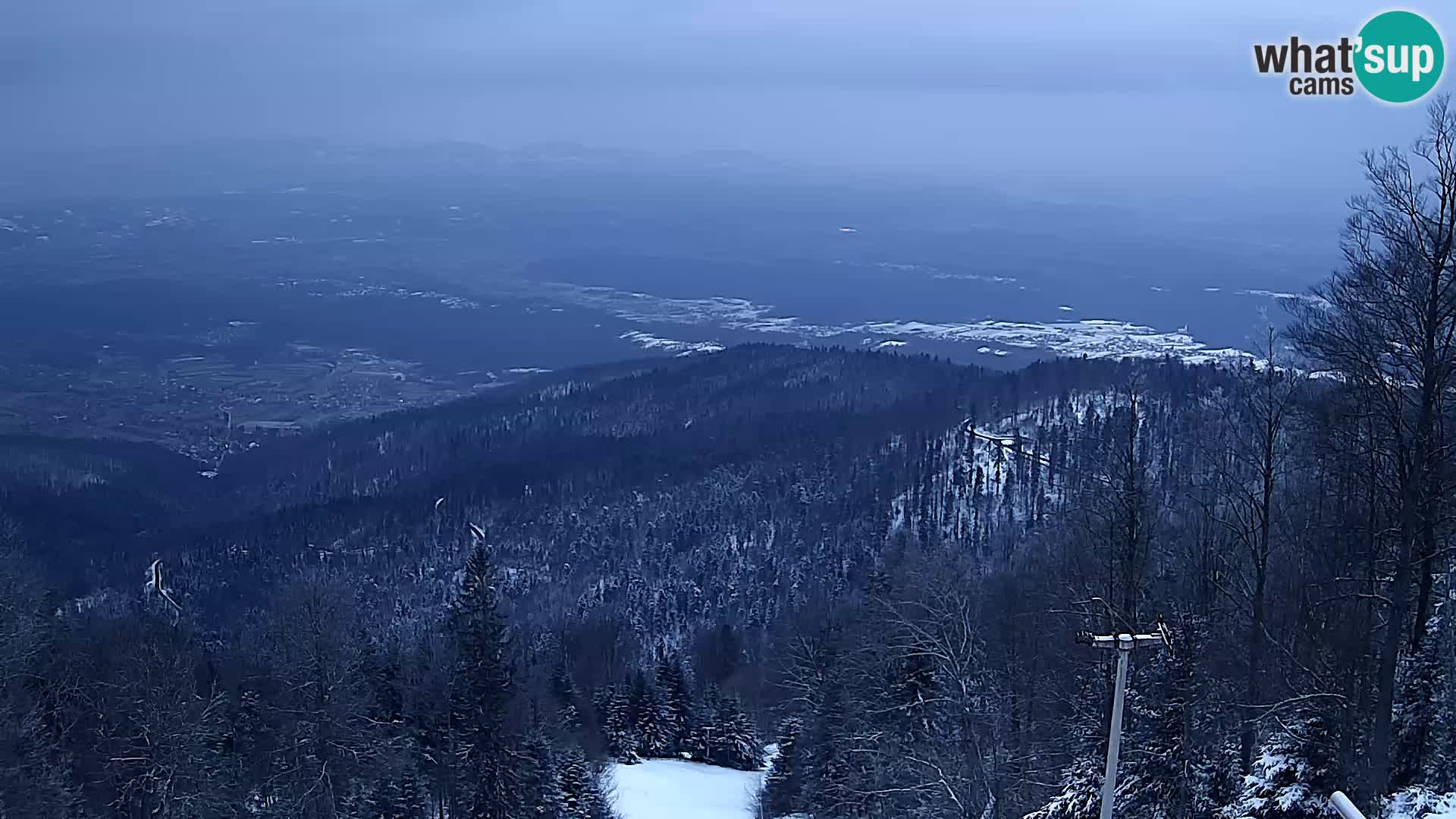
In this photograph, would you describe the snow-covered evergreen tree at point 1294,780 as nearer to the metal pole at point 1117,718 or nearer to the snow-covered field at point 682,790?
the metal pole at point 1117,718

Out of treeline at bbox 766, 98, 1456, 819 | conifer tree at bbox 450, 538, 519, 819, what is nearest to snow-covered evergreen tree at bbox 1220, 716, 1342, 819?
treeline at bbox 766, 98, 1456, 819

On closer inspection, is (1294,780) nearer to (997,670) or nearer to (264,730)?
(997,670)

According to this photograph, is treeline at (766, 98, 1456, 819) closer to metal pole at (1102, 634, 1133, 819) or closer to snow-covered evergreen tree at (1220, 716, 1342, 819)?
snow-covered evergreen tree at (1220, 716, 1342, 819)

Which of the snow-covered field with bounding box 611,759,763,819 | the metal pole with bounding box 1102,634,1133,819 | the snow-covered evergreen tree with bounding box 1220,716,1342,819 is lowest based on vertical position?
the snow-covered field with bounding box 611,759,763,819

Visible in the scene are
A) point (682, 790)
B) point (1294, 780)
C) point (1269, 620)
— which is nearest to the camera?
point (1294, 780)

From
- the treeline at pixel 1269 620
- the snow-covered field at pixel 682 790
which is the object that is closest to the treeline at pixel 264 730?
the snow-covered field at pixel 682 790

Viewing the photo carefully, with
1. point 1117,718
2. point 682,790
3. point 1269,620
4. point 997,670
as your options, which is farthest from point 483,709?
point 682,790

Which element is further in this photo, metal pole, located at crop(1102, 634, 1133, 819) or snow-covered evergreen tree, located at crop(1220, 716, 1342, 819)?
snow-covered evergreen tree, located at crop(1220, 716, 1342, 819)

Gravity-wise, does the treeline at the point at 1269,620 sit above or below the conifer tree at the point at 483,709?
above

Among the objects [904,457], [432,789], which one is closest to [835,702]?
[432,789]
